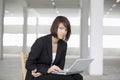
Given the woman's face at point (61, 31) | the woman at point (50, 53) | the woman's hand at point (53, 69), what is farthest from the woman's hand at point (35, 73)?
the woman's face at point (61, 31)

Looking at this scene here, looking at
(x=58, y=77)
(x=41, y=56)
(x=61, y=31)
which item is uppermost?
(x=61, y=31)

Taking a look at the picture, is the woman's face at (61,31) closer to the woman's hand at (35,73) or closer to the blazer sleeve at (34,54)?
the blazer sleeve at (34,54)

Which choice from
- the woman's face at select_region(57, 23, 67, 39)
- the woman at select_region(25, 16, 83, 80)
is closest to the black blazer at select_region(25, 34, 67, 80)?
the woman at select_region(25, 16, 83, 80)

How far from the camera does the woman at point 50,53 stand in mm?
3768

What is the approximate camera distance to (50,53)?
4004 millimetres

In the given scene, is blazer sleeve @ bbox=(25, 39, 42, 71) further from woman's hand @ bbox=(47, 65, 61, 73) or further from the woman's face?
the woman's face

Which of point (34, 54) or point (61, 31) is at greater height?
point (61, 31)

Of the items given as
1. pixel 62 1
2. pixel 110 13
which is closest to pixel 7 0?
pixel 62 1

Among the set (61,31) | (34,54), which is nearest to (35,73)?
(34,54)

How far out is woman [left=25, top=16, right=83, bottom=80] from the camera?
3.77 metres

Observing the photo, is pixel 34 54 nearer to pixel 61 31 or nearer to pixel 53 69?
pixel 53 69

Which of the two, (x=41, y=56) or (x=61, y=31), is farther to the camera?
(x=41, y=56)

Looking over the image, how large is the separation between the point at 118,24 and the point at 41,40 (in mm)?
35389

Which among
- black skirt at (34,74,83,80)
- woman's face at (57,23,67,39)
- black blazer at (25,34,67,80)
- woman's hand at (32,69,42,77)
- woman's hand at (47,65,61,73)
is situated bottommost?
black skirt at (34,74,83,80)
